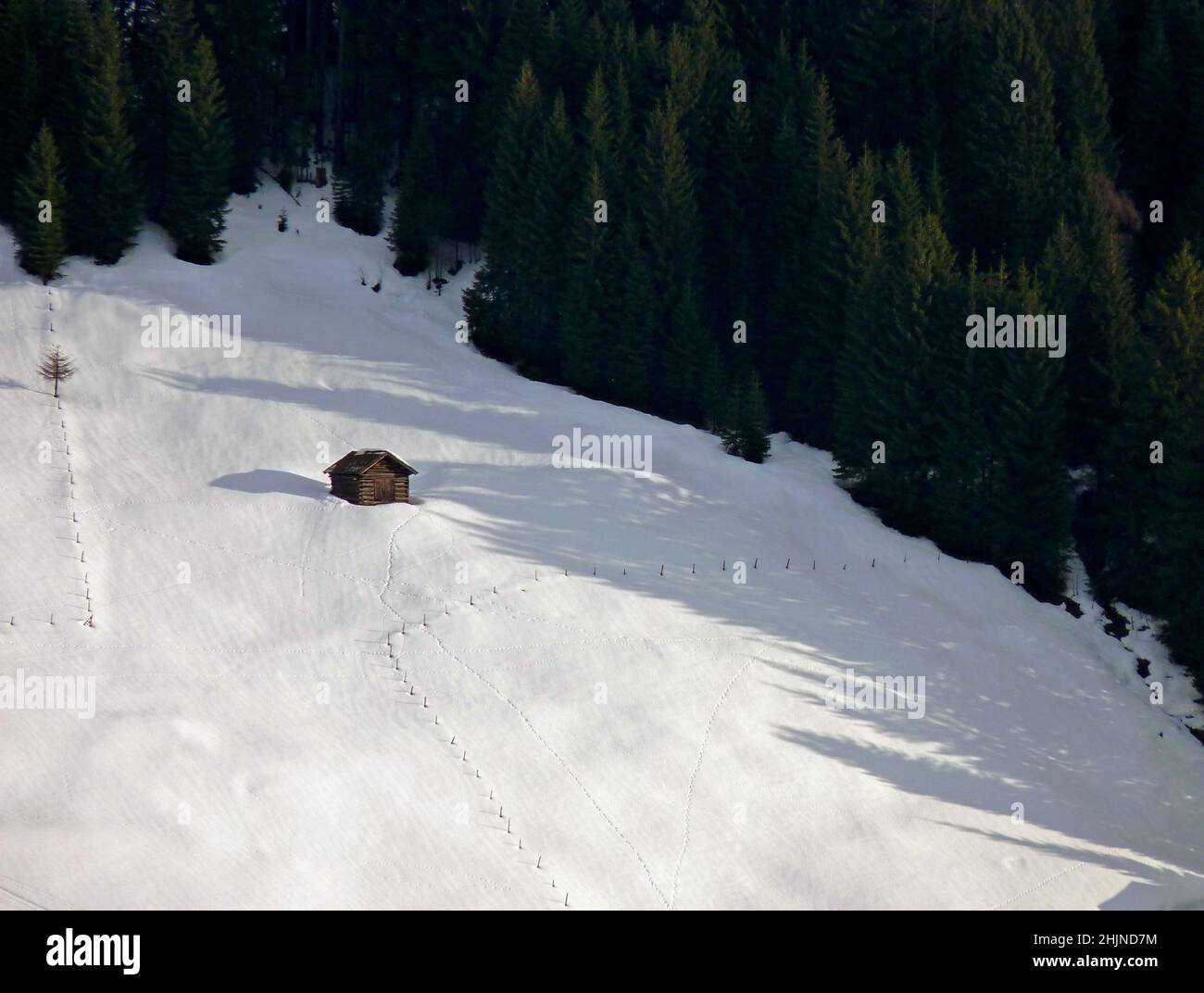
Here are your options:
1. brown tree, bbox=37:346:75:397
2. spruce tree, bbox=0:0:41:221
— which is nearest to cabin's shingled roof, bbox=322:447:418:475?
brown tree, bbox=37:346:75:397

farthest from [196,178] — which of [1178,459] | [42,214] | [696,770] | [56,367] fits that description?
[1178,459]

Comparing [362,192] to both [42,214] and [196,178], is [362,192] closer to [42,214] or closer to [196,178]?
[196,178]

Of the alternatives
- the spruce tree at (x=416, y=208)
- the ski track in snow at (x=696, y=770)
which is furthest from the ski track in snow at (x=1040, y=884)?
the spruce tree at (x=416, y=208)

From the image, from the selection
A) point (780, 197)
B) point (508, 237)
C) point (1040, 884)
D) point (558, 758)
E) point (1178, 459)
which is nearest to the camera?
point (1040, 884)

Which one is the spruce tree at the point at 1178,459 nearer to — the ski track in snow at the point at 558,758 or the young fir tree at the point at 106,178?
the ski track in snow at the point at 558,758

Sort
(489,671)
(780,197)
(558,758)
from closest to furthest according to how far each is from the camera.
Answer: (558,758), (489,671), (780,197)

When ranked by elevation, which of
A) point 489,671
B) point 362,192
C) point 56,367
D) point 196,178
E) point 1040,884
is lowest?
point 1040,884
